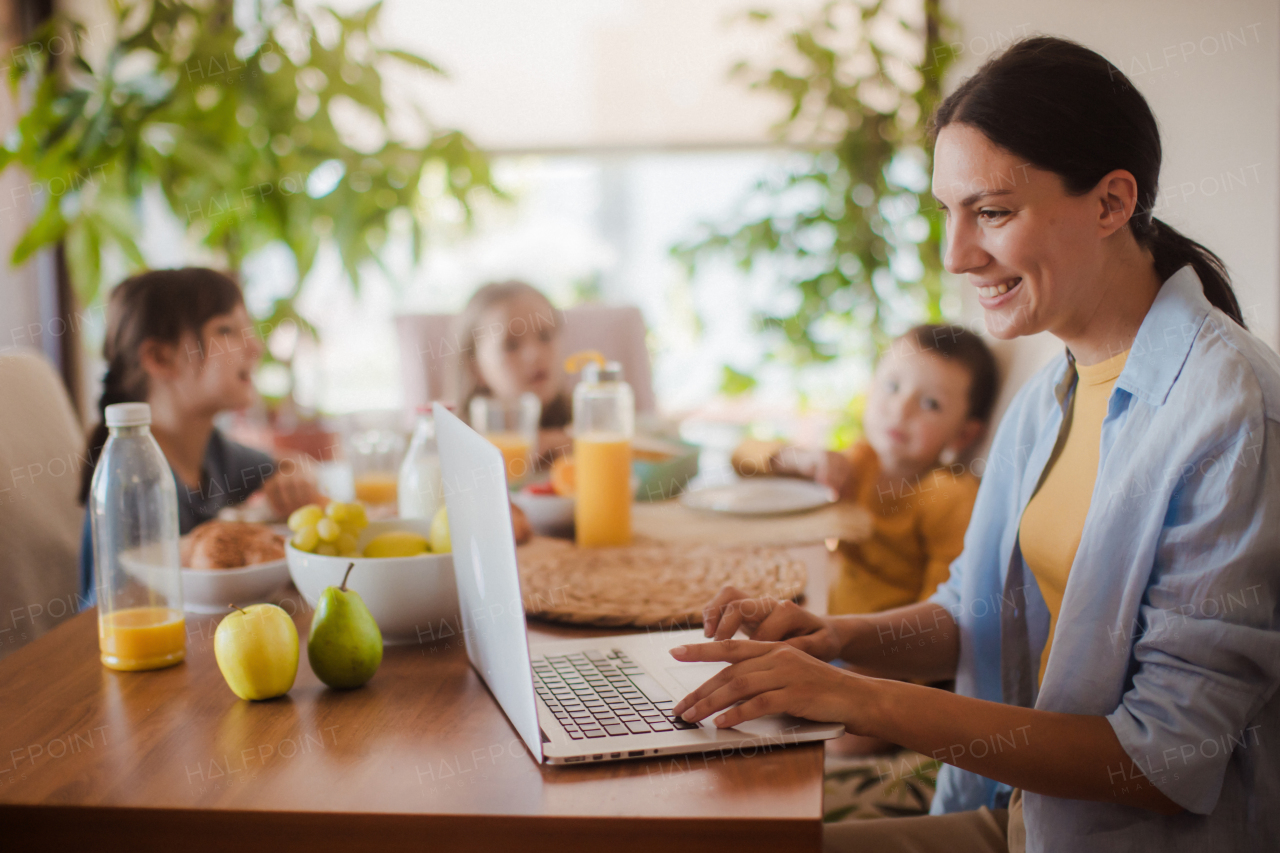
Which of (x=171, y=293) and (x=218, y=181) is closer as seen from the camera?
(x=171, y=293)

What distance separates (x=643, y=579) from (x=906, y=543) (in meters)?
0.84

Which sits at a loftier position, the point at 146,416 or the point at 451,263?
the point at 451,263

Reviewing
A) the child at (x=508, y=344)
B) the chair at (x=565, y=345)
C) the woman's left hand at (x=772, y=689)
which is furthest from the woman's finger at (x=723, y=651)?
the chair at (x=565, y=345)

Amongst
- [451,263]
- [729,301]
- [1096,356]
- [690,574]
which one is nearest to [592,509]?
[690,574]

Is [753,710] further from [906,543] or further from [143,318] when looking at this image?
[143,318]

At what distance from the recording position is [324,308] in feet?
11.8

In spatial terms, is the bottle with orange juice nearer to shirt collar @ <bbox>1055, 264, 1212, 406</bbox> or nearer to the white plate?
the white plate

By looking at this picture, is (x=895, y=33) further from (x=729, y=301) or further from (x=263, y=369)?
(x=263, y=369)

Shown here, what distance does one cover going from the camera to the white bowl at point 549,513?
4.74 ft

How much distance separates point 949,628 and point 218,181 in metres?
2.24

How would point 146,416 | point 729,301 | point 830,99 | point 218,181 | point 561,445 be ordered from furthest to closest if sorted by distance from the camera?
1. point 729,301
2. point 830,99
3. point 218,181
4. point 561,445
5. point 146,416

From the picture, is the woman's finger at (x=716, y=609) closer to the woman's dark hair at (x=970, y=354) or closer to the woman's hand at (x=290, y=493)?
the woman's hand at (x=290, y=493)

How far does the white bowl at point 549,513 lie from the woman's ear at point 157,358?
2.38 ft

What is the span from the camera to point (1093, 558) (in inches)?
35.0
